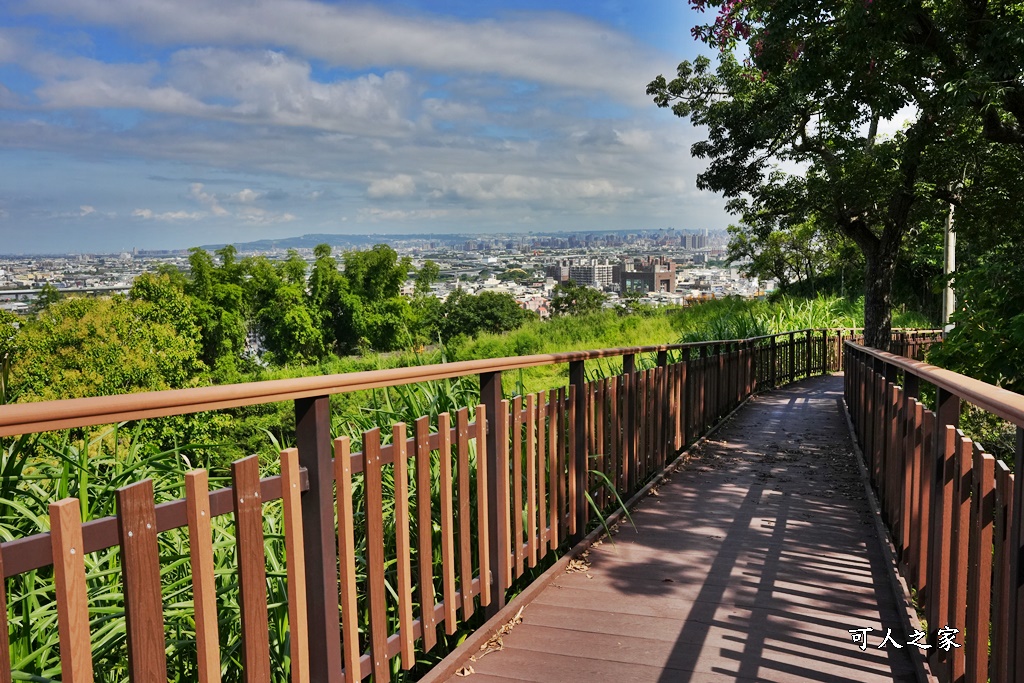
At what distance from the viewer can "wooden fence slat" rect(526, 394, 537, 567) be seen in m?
3.88

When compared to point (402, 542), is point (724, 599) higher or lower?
lower

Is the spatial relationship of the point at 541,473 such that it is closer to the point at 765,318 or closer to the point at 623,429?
the point at 623,429

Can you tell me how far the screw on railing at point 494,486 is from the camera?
3.48 meters

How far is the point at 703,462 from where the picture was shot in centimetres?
Answer: 737

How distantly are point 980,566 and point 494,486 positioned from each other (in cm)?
194

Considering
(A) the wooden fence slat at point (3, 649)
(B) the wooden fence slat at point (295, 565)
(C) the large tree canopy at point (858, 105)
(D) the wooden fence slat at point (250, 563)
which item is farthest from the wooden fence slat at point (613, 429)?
(C) the large tree canopy at point (858, 105)

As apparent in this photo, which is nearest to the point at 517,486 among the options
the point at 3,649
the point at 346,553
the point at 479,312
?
the point at 346,553

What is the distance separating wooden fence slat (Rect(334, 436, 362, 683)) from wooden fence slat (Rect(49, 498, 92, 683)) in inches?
37.0

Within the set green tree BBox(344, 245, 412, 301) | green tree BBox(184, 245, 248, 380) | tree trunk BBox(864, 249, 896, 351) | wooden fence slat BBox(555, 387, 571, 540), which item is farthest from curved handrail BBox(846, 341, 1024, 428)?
green tree BBox(344, 245, 412, 301)

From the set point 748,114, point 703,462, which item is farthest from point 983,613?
point 748,114

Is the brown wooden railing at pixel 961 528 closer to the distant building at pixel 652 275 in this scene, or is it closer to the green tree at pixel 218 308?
the green tree at pixel 218 308

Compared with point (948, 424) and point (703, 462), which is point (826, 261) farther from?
point (948, 424)

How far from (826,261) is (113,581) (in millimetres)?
43082

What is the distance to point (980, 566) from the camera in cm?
226
